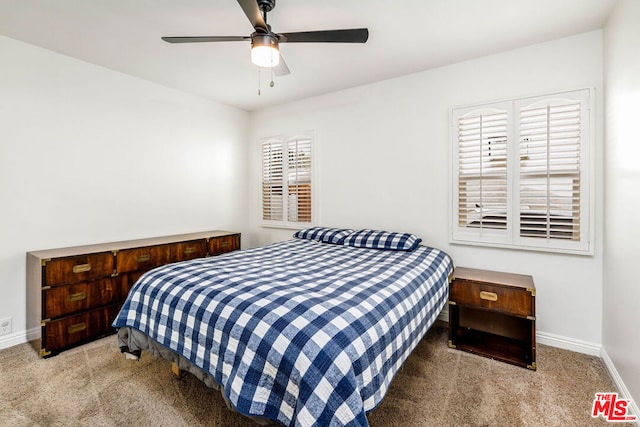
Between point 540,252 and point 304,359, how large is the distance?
7.95ft

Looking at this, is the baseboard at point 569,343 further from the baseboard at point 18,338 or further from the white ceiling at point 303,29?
the baseboard at point 18,338

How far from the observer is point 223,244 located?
144 inches

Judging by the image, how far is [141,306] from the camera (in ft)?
6.28

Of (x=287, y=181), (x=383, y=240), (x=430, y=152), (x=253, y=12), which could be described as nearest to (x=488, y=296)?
(x=383, y=240)

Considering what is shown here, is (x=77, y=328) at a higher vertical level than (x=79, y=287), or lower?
lower

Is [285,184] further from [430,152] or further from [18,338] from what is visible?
[18,338]

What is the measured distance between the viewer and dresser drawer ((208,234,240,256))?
11.6 feet

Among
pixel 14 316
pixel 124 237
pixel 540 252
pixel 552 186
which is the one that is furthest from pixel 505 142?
pixel 14 316

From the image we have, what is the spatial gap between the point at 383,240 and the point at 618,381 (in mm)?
1854

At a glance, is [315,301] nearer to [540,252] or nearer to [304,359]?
[304,359]

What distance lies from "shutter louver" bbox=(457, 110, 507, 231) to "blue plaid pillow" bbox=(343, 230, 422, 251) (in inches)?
20.8

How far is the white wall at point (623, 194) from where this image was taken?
1.69m

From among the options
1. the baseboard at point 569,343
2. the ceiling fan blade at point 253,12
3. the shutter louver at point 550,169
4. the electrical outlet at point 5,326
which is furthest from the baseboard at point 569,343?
the electrical outlet at point 5,326

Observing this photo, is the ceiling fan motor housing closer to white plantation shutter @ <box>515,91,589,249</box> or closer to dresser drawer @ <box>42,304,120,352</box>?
white plantation shutter @ <box>515,91,589,249</box>
